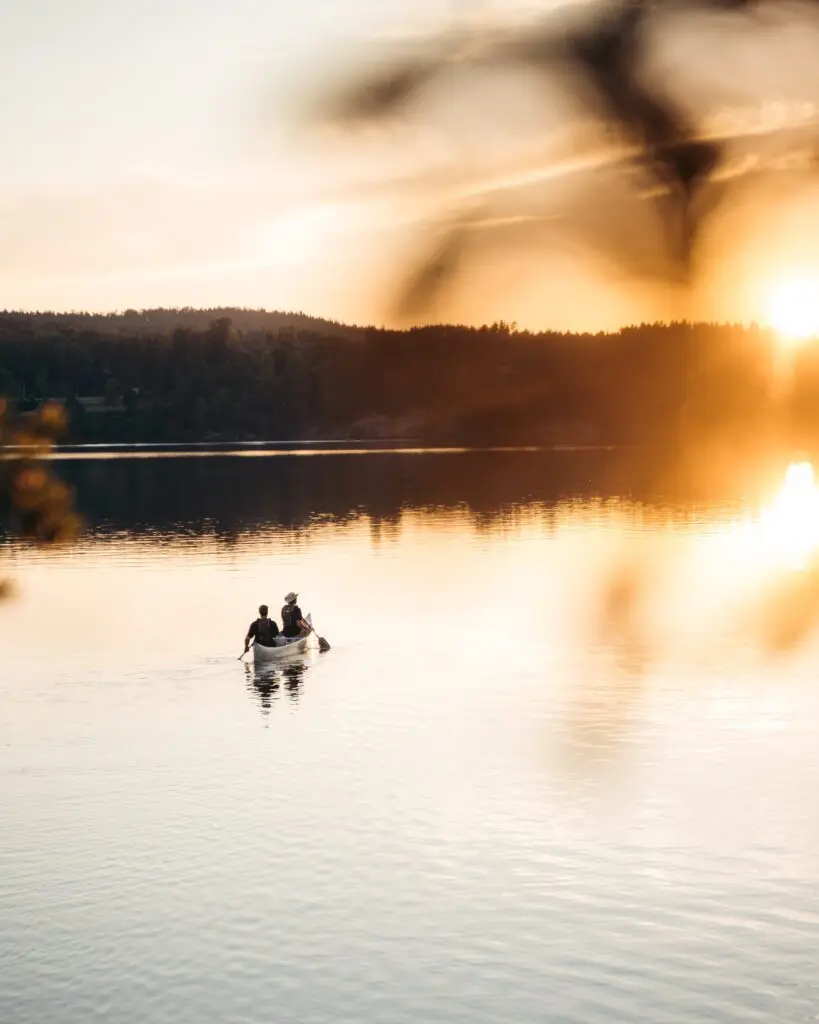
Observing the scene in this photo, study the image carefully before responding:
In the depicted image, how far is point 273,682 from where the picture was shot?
57.7 metres

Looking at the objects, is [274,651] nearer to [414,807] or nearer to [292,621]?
[292,621]

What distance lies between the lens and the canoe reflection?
54.7 m

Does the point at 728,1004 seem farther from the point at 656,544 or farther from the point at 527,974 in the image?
the point at 656,544

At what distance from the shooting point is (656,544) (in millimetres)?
110125

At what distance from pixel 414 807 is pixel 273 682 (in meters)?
19.1

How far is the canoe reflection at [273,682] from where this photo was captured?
54.7 meters

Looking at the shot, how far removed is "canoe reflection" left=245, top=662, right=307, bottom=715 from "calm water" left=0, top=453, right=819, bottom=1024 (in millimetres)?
252

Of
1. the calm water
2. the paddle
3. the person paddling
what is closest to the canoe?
the person paddling

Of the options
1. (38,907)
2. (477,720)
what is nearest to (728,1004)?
(38,907)

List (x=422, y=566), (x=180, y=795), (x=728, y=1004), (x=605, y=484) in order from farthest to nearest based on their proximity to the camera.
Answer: (x=605, y=484), (x=422, y=566), (x=180, y=795), (x=728, y=1004)

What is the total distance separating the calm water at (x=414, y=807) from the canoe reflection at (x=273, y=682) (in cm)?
25

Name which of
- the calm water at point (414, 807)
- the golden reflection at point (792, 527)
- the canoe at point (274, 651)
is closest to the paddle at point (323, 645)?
the calm water at point (414, 807)

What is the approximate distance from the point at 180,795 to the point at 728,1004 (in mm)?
18800

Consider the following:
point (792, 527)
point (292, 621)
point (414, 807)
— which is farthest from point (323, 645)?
point (792, 527)
